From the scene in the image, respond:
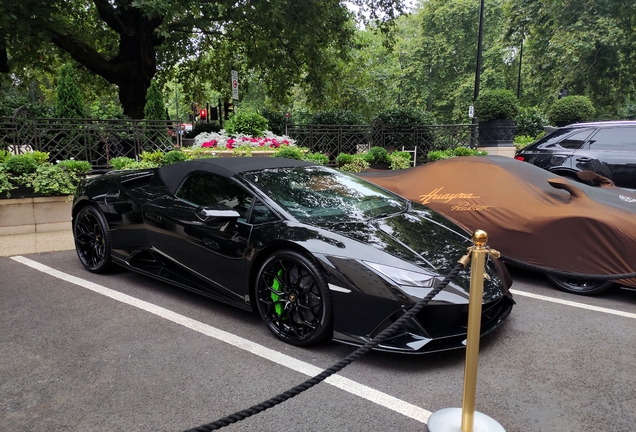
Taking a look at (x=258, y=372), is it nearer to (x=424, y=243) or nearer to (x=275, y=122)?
(x=424, y=243)

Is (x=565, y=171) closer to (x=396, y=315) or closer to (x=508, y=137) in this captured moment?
(x=396, y=315)

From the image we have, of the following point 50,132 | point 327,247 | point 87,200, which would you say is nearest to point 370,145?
point 50,132

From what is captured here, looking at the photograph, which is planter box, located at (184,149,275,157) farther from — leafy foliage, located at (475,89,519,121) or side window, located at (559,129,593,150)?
leafy foliage, located at (475,89,519,121)

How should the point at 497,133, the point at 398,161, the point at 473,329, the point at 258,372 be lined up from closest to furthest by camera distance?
1. the point at 473,329
2. the point at 258,372
3. the point at 398,161
4. the point at 497,133

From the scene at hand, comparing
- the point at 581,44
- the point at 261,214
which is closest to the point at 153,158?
the point at 261,214

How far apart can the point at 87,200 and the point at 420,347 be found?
3.84 metres

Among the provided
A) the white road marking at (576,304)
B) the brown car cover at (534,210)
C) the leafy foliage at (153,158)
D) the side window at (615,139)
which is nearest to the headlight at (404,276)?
the white road marking at (576,304)

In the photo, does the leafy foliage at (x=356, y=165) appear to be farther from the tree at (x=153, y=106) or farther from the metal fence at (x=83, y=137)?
A: the tree at (x=153, y=106)

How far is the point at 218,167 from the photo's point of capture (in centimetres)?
420

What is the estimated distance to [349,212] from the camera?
3.86 metres

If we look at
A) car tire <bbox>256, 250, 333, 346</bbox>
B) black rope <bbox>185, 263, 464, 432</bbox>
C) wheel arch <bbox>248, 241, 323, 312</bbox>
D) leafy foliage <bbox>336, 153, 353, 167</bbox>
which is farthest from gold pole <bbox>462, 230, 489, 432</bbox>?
leafy foliage <bbox>336, 153, 353, 167</bbox>

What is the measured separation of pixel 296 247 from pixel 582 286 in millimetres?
2957

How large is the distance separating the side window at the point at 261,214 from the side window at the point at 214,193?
0.06 meters

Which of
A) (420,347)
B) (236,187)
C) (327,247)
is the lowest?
(420,347)
